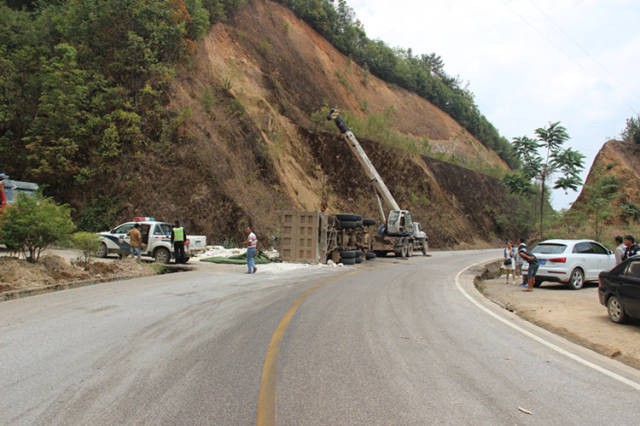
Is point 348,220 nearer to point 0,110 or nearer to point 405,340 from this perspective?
point 405,340

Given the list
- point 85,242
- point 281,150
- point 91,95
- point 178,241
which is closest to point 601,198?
point 178,241

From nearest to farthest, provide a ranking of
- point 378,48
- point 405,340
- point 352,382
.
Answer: point 352,382 → point 405,340 → point 378,48

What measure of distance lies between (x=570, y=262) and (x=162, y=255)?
14939 millimetres

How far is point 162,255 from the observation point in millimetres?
18797

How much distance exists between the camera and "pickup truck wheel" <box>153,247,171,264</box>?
18.7m

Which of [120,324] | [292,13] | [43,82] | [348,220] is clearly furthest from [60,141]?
[292,13]

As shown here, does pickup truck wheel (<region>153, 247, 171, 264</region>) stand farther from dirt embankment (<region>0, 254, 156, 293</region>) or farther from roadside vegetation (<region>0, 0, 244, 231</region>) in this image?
roadside vegetation (<region>0, 0, 244, 231</region>)

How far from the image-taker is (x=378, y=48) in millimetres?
65375

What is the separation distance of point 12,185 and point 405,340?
60.6ft

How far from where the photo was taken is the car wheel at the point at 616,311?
8.12 m

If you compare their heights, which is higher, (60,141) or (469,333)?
(60,141)

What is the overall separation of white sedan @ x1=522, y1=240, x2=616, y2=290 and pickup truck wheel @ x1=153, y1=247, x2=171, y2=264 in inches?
529

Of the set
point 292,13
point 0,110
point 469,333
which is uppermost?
point 292,13

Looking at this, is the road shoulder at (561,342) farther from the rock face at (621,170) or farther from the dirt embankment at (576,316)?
the rock face at (621,170)
